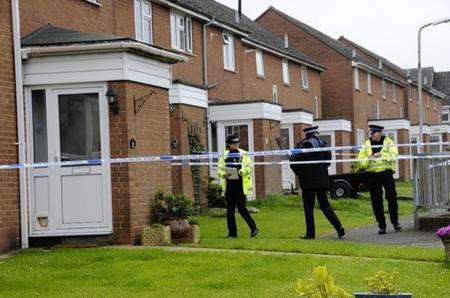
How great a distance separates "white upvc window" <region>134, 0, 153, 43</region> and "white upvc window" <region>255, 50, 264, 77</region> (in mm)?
10405

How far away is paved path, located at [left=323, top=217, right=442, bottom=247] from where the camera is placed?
12938 millimetres

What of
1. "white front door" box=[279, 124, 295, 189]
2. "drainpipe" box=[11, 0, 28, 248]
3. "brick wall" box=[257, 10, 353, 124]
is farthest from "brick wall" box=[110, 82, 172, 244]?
"brick wall" box=[257, 10, 353, 124]

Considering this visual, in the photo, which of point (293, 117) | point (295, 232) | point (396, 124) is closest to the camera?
point (295, 232)

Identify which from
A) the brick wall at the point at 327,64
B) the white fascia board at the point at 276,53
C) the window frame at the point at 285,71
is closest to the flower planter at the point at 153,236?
the white fascia board at the point at 276,53

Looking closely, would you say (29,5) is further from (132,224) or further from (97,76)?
(132,224)

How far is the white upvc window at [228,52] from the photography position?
26855 millimetres

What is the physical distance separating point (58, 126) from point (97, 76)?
3.27 ft

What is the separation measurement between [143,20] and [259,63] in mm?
11338

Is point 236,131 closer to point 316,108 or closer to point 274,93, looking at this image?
point 274,93

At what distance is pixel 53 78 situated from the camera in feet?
40.7

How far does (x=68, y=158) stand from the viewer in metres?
12.5

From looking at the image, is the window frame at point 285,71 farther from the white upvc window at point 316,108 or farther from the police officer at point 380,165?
the police officer at point 380,165

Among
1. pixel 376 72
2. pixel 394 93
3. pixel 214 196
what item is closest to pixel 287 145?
pixel 214 196

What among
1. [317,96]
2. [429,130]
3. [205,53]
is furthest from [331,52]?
[205,53]
